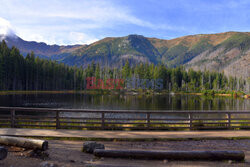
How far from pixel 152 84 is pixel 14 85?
94.5m

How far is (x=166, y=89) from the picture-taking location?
15475 cm

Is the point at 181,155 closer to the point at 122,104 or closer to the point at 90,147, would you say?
the point at 90,147

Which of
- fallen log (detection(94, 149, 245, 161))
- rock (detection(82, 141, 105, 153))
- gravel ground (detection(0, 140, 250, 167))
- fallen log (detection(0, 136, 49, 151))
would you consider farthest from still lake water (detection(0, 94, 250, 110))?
fallen log (detection(94, 149, 245, 161))

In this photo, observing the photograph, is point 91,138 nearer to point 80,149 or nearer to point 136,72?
point 80,149

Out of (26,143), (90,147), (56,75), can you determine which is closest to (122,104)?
(90,147)

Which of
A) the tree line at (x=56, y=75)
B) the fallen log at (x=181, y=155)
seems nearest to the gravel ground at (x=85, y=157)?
the fallen log at (x=181, y=155)

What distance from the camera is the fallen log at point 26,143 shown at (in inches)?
324

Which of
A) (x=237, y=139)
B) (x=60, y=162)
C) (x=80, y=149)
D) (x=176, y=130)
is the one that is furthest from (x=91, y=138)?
(x=237, y=139)

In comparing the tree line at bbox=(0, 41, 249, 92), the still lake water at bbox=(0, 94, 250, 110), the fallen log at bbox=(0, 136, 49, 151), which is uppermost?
the tree line at bbox=(0, 41, 249, 92)

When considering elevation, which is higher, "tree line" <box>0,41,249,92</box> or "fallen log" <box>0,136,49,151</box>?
"tree line" <box>0,41,249,92</box>

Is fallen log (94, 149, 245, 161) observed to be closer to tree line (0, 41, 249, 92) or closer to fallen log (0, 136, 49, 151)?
fallen log (0, 136, 49, 151)

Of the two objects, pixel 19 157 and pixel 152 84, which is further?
pixel 152 84

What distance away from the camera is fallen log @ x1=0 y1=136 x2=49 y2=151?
27.0 feet

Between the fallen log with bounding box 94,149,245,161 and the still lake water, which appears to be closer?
the fallen log with bounding box 94,149,245,161
